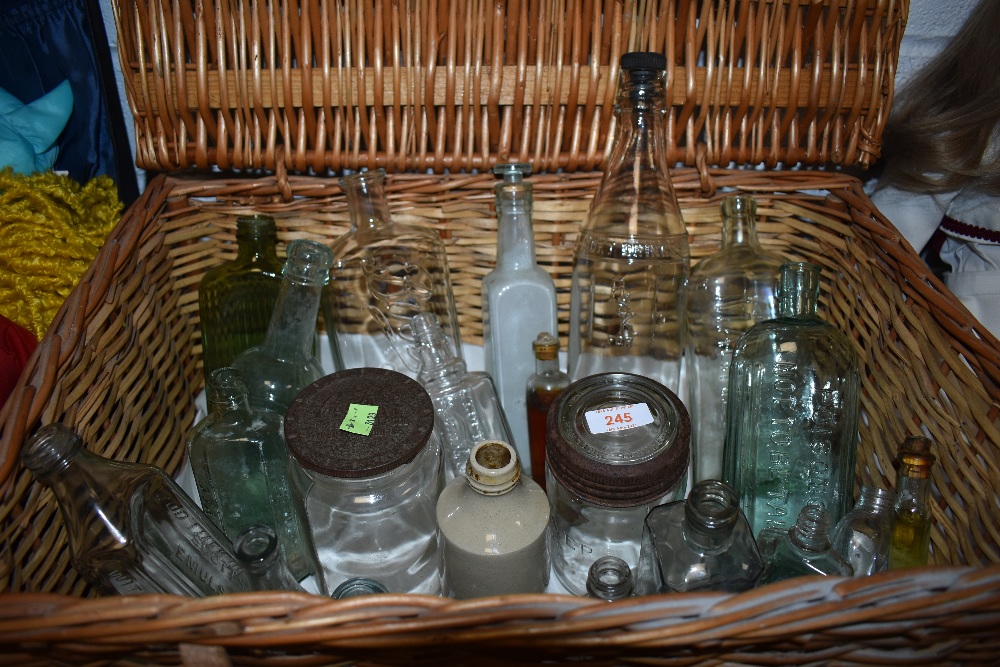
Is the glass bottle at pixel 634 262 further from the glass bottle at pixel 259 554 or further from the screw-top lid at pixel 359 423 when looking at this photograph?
the glass bottle at pixel 259 554

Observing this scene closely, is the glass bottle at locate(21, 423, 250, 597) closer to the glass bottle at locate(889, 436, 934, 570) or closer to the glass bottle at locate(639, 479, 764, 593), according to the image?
the glass bottle at locate(639, 479, 764, 593)

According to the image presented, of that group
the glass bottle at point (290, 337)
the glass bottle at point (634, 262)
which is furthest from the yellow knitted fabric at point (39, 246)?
the glass bottle at point (634, 262)

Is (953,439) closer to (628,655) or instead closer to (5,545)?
(628,655)

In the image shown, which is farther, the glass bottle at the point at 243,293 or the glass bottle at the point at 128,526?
the glass bottle at the point at 243,293

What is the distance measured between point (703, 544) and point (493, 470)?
0.17m

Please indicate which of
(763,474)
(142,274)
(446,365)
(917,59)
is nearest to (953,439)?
(763,474)

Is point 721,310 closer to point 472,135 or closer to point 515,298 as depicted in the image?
point 515,298

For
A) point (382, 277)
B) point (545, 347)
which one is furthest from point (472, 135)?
point (545, 347)

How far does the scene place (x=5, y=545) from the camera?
19.1 inches

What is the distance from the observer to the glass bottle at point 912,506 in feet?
1.75

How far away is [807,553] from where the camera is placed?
0.53m

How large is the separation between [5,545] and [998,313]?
102 cm

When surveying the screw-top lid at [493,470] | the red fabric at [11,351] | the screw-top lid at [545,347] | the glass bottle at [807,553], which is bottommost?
the glass bottle at [807,553]

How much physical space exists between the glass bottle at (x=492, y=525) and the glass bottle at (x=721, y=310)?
0.26 m
